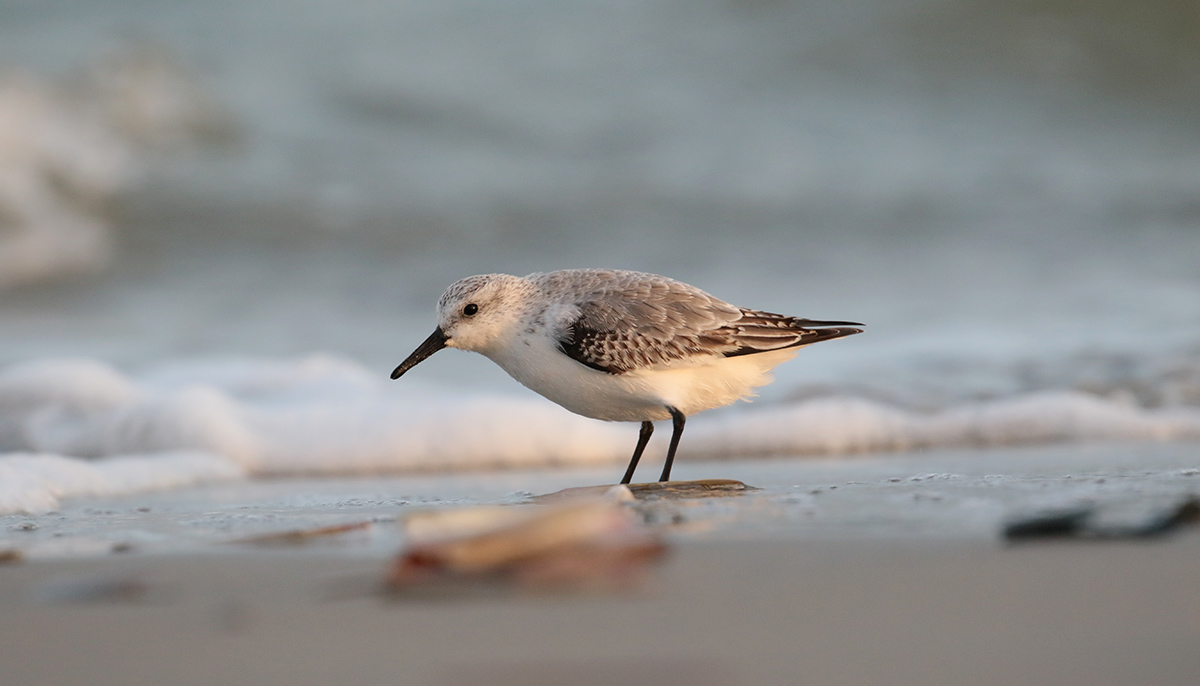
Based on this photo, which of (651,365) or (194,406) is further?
(194,406)

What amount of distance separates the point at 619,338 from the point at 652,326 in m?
0.16

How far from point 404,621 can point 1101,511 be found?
181 centimetres

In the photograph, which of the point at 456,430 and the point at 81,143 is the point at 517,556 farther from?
the point at 81,143

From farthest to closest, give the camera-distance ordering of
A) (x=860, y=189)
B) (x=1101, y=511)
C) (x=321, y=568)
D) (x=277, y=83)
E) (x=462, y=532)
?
(x=277, y=83) → (x=860, y=189) → (x=1101, y=511) → (x=321, y=568) → (x=462, y=532)

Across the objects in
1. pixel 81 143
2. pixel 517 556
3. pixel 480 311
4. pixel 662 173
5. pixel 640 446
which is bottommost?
pixel 517 556

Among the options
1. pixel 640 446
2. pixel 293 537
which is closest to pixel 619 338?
pixel 640 446

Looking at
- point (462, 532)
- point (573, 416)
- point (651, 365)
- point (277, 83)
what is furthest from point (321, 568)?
point (277, 83)

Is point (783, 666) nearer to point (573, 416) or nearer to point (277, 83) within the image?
point (573, 416)

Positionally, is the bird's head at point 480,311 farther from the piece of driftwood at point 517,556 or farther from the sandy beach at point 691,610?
the piece of driftwood at point 517,556

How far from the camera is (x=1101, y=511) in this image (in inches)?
115

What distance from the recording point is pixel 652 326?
14.3 feet

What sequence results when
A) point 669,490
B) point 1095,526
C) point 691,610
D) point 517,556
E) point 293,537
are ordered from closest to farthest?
1. point 691,610
2. point 517,556
3. point 1095,526
4. point 293,537
5. point 669,490

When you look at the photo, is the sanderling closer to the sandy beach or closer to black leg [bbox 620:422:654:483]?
black leg [bbox 620:422:654:483]

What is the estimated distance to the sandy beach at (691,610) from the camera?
76.0 inches
